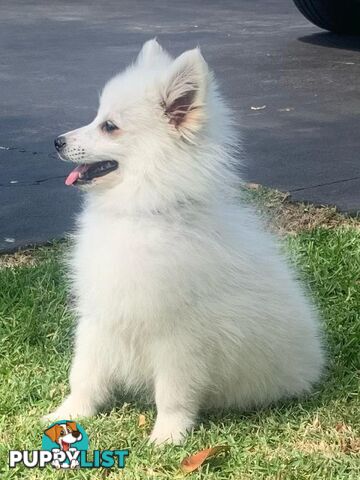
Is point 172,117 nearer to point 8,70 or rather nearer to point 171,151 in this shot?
point 171,151

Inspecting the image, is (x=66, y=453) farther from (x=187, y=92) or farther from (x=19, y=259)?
(x=19, y=259)

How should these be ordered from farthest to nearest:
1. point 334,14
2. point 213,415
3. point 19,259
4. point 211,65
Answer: point 334,14 < point 211,65 < point 19,259 < point 213,415

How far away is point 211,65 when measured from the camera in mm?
10547

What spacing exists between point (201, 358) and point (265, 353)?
0.27 m

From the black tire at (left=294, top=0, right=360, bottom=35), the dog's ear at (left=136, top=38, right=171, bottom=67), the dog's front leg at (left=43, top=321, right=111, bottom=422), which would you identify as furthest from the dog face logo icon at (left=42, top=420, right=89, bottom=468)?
the black tire at (left=294, top=0, right=360, bottom=35)

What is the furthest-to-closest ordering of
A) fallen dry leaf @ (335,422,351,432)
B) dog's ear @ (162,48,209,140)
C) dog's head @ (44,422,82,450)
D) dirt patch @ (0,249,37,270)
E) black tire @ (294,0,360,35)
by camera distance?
black tire @ (294,0,360,35) < dirt patch @ (0,249,37,270) < fallen dry leaf @ (335,422,351,432) < dog's head @ (44,422,82,450) < dog's ear @ (162,48,209,140)

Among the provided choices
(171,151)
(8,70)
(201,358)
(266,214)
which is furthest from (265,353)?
(8,70)

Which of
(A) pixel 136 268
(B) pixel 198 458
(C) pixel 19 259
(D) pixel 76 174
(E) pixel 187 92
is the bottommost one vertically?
(C) pixel 19 259

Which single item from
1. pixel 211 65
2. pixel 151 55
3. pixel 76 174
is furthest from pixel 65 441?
pixel 211 65

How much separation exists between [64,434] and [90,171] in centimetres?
88

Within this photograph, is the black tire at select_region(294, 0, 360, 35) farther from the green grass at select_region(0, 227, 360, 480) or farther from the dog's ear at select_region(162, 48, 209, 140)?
the dog's ear at select_region(162, 48, 209, 140)

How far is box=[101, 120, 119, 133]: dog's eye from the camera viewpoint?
10.3 feet

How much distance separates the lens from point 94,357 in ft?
11.0

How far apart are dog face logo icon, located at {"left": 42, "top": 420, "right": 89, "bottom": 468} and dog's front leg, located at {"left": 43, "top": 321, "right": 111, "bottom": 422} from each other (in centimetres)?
24
